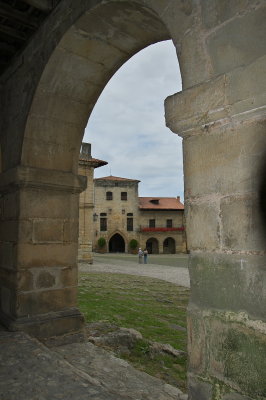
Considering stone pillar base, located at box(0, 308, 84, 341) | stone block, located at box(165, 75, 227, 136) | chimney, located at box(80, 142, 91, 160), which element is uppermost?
chimney, located at box(80, 142, 91, 160)

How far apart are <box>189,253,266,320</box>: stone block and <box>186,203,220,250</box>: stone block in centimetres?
5

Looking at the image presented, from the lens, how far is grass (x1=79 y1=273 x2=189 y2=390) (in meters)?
3.72

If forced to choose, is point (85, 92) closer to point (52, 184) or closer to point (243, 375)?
point (52, 184)

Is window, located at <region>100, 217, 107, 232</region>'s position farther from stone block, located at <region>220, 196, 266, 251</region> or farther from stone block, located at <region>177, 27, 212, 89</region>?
stone block, located at <region>220, 196, 266, 251</region>

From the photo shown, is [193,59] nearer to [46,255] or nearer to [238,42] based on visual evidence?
[238,42]

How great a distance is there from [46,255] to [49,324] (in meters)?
0.74

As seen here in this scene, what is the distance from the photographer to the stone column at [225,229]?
133 centimetres

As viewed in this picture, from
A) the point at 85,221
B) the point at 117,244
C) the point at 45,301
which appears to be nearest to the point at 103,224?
the point at 117,244

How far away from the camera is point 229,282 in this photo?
1.43 m

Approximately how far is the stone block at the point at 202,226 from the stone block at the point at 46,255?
239 cm

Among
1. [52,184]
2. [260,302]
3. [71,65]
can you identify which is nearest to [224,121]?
[260,302]

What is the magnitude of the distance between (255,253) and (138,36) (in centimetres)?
248

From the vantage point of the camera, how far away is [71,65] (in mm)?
3266

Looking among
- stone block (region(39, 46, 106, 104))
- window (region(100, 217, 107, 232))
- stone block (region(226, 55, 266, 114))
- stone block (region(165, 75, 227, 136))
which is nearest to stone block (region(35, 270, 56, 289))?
stone block (region(39, 46, 106, 104))
